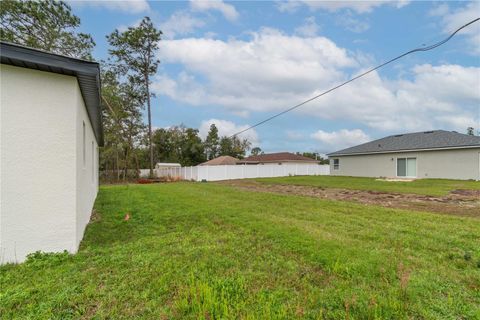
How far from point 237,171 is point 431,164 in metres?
15.1

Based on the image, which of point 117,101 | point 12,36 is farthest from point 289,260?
point 117,101

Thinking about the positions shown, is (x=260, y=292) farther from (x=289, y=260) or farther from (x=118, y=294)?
(x=118, y=294)

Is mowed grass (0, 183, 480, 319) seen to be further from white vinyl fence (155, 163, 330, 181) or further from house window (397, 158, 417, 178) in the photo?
white vinyl fence (155, 163, 330, 181)

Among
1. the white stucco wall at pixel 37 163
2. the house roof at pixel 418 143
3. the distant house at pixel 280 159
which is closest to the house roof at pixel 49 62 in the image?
the white stucco wall at pixel 37 163

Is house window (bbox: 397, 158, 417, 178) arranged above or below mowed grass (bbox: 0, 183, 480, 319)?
above

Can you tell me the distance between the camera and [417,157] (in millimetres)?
18469

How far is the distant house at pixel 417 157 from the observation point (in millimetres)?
16266

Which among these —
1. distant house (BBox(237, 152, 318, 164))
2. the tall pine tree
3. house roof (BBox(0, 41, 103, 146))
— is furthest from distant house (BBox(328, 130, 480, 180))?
the tall pine tree

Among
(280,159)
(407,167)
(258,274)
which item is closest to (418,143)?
(407,167)

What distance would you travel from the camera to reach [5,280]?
2932 millimetres

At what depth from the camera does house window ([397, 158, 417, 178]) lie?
18719mm

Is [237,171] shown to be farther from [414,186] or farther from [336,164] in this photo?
A: [414,186]

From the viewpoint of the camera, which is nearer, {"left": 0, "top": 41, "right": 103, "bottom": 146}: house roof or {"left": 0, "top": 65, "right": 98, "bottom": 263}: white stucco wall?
{"left": 0, "top": 41, "right": 103, "bottom": 146}: house roof

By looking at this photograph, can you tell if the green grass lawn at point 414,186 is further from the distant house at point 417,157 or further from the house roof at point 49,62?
the house roof at point 49,62
